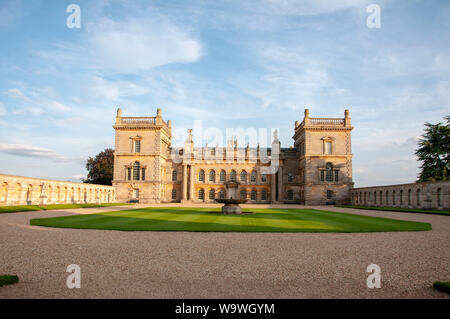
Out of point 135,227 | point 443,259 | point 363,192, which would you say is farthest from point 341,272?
point 363,192

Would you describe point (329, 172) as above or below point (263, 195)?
above

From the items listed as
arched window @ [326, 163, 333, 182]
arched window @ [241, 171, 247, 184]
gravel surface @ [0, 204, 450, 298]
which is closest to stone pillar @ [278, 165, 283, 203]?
arched window @ [241, 171, 247, 184]

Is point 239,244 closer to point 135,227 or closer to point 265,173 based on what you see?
point 135,227

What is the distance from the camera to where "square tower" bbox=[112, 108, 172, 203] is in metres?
47.8

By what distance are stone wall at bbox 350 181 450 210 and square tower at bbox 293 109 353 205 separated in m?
3.44

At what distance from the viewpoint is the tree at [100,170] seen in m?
55.5

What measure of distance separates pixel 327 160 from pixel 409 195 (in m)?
16.6

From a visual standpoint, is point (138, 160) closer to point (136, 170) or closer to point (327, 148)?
point (136, 170)

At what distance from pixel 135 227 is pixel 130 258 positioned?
20.1 ft

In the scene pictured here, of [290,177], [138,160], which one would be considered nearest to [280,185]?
[290,177]

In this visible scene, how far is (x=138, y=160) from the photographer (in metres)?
48.6

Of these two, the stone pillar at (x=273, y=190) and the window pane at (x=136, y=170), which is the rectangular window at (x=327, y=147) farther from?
the window pane at (x=136, y=170)

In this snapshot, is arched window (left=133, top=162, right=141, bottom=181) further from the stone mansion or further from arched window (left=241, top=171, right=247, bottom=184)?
arched window (left=241, top=171, right=247, bottom=184)
